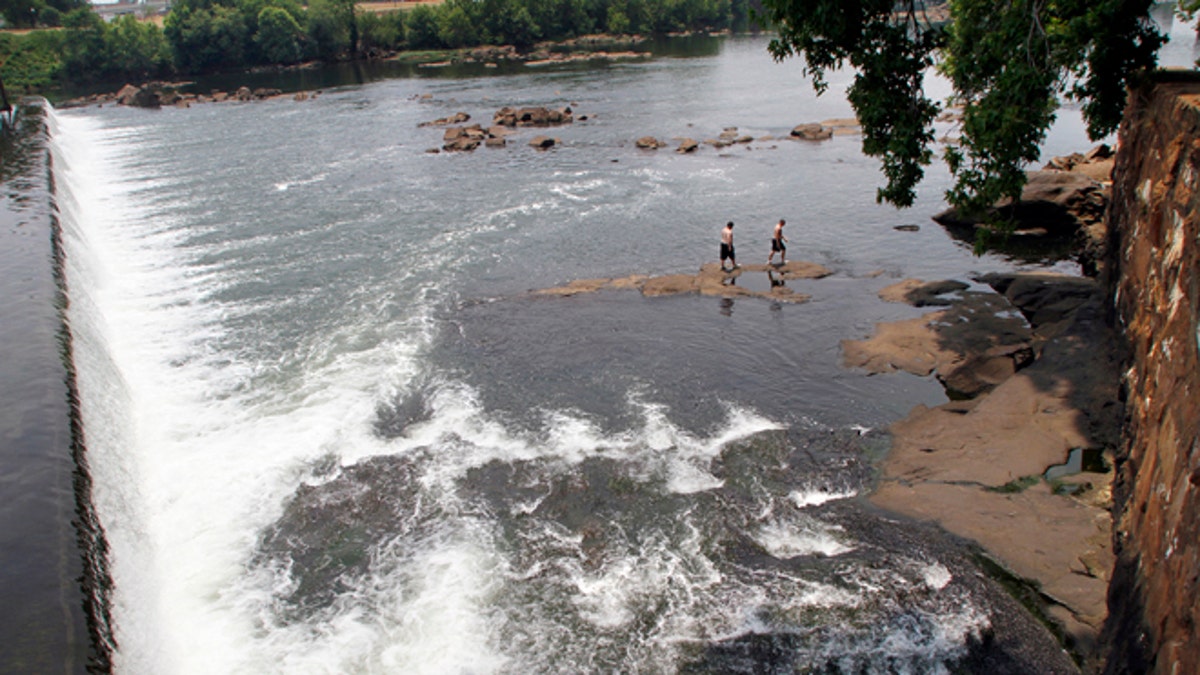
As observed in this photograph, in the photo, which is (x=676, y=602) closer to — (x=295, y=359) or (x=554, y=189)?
(x=295, y=359)

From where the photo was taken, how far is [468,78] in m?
88.0

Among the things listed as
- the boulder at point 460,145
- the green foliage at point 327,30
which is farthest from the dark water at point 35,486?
the green foliage at point 327,30

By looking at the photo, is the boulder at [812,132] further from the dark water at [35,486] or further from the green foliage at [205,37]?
the green foliage at [205,37]

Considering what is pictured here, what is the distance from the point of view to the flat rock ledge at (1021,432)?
40.1ft

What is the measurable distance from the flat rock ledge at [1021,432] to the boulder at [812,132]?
2701 cm

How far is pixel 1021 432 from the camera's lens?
15.6 meters

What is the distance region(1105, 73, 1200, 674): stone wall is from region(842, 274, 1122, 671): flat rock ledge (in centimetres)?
61

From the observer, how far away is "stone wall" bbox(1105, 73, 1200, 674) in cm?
877

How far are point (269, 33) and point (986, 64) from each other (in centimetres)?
11156

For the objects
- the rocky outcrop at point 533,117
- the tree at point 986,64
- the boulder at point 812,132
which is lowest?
the boulder at point 812,132

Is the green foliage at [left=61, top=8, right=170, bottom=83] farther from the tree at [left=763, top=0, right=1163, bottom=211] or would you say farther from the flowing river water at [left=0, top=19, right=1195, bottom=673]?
the tree at [left=763, top=0, right=1163, bottom=211]

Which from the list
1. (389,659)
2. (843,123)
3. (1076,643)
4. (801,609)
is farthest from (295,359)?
(843,123)

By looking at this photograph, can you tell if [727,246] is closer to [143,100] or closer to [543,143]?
[543,143]

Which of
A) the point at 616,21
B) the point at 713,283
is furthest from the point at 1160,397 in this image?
the point at 616,21
